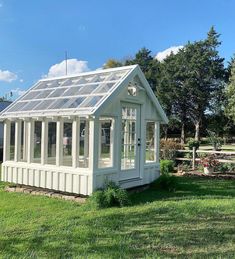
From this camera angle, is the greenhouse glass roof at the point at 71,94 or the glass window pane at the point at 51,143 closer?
the greenhouse glass roof at the point at 71,94

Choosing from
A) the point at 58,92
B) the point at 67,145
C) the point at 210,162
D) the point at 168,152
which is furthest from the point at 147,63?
the point at 67,145

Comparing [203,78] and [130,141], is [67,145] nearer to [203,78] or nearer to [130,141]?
[130,141]

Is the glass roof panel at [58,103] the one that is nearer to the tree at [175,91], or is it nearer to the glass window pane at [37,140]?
the glass window pane at [37,140]

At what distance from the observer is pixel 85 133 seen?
9.60 meters

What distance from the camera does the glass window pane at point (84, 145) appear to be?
9.31 m

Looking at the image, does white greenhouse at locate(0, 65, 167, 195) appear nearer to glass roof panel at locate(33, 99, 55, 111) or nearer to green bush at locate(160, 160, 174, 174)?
glass roof panel at locate(33, 99, 55, 111)

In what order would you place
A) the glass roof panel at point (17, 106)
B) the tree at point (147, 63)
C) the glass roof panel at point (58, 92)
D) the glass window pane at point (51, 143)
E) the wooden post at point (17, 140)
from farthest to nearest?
the tree at point (147, 63), the glass roof panel at point (17, 106), the wooden post at point (17, 140), the glass roof panel at point (58, 92), the glass window pane at point (51, 143)

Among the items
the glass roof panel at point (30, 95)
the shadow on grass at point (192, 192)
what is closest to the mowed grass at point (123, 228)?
the shadow on grass at point (192, 192)

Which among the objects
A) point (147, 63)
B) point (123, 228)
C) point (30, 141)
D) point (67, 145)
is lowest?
point (123, 228)

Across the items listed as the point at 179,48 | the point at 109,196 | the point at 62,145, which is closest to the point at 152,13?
the point at 62,145

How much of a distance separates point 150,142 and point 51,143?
10.3 ft

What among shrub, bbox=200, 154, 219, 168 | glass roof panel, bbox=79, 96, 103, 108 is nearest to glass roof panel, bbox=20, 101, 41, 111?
glass roof panel, bbox=79, 96, 103, 108

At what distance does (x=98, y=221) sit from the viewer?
21.3 ft

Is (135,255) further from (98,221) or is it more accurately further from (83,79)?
(83,79)
